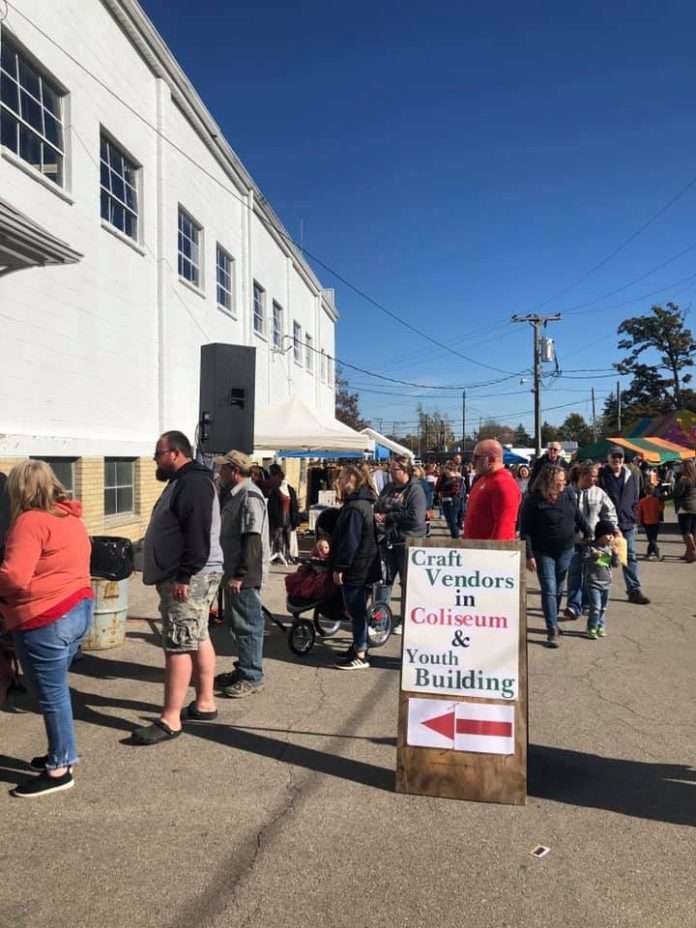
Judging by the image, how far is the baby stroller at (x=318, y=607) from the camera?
20.4ft

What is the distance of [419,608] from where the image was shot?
3701 millimetres

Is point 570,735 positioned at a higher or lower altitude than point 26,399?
lower

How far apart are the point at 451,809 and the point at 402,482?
388cm

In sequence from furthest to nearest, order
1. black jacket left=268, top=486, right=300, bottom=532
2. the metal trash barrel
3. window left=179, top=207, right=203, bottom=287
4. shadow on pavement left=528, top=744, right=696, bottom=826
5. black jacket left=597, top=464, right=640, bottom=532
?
1. window left=179, top=207, right=203, bottom=287
2. black jacket left=268, top=486, right=300, bottom=532
3. black jacket left=597, top=464, right=640, bottom=532
4. the metal trash barrel
5. shadow on pavement left=528, top=744, right=696, bottom=826

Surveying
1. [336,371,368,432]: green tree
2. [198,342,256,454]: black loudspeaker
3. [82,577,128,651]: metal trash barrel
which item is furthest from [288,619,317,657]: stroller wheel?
[336,371,368,432]: green tree

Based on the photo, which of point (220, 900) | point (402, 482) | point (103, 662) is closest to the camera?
point (220, 900)

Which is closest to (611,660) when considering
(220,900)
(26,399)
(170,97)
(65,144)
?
(220,900)

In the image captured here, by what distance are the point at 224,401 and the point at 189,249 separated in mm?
7129

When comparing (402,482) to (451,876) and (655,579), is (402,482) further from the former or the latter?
(655,579)

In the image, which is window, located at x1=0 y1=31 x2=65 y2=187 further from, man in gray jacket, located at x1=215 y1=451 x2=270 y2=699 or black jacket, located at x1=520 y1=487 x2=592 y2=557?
black jacket, located at x1=520 y1=487 x2=592 y2=557

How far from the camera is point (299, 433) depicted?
528 inches

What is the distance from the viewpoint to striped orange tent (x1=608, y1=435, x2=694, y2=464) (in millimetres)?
26103

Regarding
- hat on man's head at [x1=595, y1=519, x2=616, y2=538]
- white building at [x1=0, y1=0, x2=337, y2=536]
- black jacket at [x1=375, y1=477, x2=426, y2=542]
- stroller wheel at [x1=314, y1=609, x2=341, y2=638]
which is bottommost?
stroller wheel at [x1=314, y1=609, x2=341, y2=638]

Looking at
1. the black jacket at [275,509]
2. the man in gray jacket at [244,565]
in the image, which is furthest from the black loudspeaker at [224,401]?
the man in gray jacket at [244,565]
